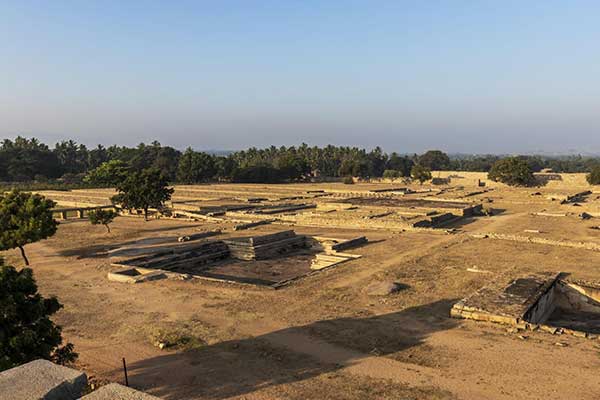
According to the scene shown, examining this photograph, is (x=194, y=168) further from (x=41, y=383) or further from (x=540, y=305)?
(x=41, y=383)

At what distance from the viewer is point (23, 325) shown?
8.03m

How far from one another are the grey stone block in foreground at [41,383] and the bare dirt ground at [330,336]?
2363 mm

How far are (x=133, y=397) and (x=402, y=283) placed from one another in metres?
11.1

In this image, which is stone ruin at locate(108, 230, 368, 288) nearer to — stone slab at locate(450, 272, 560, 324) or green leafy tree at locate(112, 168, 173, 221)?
stone slab at locate(450, 272, 560, 324)

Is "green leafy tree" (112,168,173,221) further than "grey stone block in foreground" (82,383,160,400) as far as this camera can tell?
Yes

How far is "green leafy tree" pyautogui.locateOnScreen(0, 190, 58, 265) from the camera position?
55.6 ft

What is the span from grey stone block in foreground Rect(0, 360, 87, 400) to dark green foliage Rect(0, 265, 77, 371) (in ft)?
4.15

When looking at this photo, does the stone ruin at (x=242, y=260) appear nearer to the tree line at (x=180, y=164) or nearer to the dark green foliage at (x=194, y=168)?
the tree line at (x=180, y=164)

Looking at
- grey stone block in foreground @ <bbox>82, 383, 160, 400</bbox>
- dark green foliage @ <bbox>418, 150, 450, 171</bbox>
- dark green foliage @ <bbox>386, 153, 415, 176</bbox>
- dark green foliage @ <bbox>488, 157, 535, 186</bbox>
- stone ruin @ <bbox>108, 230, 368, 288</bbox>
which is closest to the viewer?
grey stone block in foreground @ <bbox>82, 383, 160, 400</bbox>

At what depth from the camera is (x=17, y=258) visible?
20.0 m

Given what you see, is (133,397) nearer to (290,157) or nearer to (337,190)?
(337,190)

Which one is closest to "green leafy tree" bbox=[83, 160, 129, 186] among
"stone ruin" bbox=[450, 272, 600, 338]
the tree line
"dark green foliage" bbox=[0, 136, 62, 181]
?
the tree line

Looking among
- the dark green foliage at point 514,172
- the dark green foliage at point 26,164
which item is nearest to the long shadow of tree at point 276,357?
the dark green foliage at point 514,172

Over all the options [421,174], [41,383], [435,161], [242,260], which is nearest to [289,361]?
[41,383]
